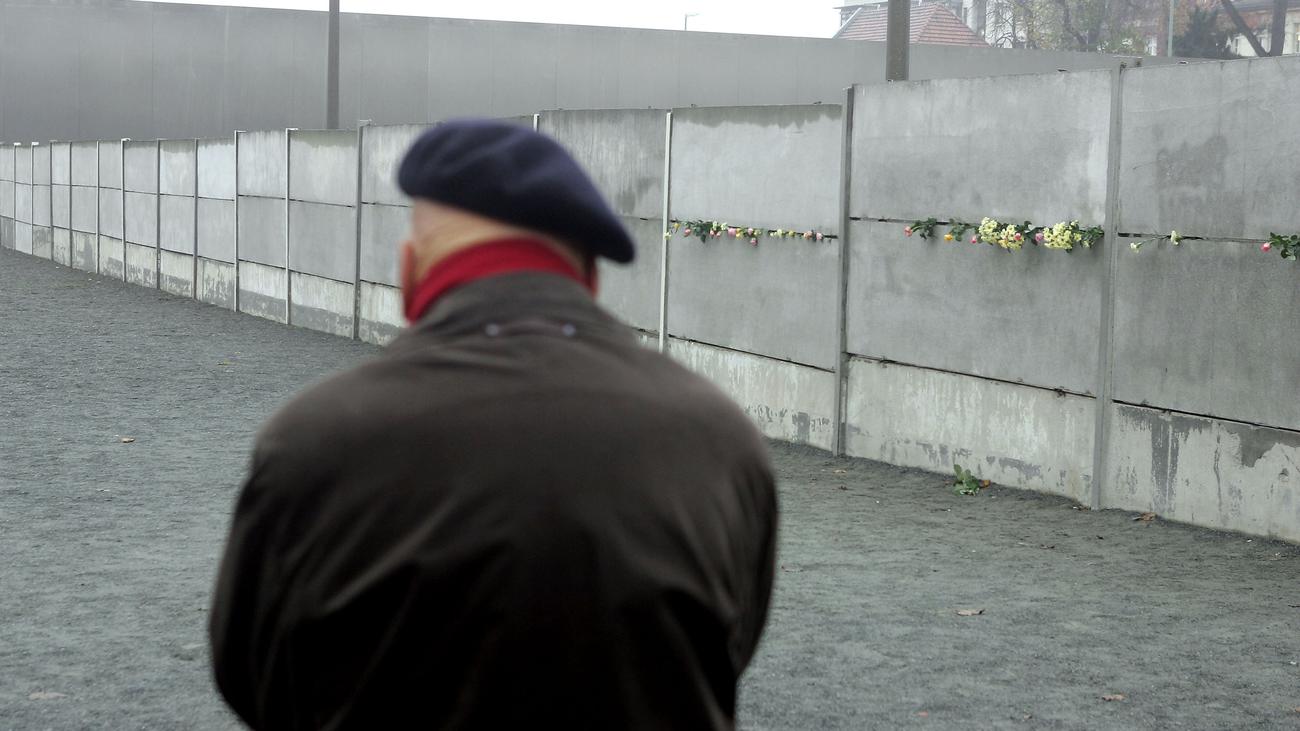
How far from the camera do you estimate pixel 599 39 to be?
48.9 m

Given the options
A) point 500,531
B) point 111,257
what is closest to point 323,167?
point 111,257

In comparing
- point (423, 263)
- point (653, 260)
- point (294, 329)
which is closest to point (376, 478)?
point (423, 263)

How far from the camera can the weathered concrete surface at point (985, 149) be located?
9.23 m

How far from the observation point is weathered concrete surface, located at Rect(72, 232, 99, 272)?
3272 cm

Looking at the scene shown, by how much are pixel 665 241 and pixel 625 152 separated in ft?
3.44

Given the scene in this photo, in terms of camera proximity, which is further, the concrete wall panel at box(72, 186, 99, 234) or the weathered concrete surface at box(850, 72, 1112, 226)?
the concrete wall panel at box(72, 186, 99, 234)

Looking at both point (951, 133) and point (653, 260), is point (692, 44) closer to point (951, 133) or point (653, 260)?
point (653, 260)

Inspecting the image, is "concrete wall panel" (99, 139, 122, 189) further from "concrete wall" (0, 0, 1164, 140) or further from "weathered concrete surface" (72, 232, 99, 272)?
"concrete wall" (0, 0, 1164, 140)

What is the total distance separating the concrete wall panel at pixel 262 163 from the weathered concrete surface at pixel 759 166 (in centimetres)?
1013

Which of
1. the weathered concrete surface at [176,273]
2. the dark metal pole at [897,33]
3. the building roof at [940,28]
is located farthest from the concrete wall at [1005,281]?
the building roof at [940,28]

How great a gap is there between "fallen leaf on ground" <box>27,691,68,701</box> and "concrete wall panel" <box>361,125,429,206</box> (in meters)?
12.3

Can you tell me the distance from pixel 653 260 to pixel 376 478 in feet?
38.4

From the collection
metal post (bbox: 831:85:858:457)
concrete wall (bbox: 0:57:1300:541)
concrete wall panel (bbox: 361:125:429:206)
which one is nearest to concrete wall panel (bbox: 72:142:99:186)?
concrete wall panel (bbox: 361:125:429:206)

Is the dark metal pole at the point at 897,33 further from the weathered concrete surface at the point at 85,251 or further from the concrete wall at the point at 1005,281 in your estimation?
the weathered concrete surface at the point at 85,251
